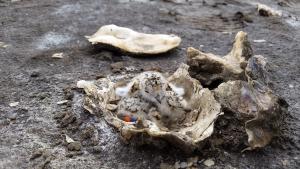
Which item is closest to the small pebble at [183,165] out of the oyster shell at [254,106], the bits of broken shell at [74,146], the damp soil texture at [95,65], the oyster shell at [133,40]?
the damp soil texture at [95,65]

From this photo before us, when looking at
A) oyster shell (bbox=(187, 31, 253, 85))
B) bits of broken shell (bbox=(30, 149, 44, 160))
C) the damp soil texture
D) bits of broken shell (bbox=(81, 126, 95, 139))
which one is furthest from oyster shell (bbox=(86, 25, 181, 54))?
bits of broken shell (bbox=(30, 149, 44, 160))

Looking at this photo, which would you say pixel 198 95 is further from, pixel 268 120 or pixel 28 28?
pixel 28 28

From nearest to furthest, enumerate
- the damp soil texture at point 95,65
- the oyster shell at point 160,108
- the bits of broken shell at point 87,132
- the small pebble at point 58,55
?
1. the oyster shell at point 160,108
2. the damp soil texture at point 95,65
3. the bits of broken shell at point 87,132
4. the small pebble at point 58,55

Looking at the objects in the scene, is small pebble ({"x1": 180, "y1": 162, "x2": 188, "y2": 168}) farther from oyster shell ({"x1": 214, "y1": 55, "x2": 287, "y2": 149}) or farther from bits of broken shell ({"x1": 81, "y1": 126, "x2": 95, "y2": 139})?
bits of broken shell ({"x1": 81, "y1": 126, "x2": 95, "y2": 139})

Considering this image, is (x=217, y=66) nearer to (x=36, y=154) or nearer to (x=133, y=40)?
(x=133, y=40)

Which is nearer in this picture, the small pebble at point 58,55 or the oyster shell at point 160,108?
the oyster shell at point 160,108

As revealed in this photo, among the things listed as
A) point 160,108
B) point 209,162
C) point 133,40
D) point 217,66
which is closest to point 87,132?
point 160,108

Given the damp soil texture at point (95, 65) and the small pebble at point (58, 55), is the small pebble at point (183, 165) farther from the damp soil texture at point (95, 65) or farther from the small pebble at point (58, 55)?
the small pebble at point (58, 55)
